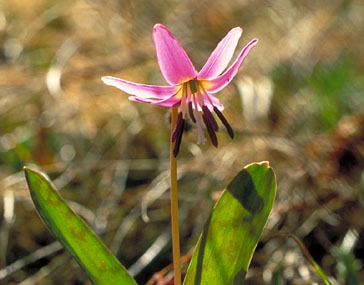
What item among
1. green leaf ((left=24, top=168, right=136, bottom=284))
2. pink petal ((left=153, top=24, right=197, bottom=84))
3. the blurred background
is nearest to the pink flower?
pink petal ((left=153, top=24, right=197, bottom=84))

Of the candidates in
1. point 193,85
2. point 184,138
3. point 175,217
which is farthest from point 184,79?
point 184,138

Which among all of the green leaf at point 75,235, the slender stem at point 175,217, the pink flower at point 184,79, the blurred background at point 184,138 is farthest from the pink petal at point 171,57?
the blurred background at point 184,138

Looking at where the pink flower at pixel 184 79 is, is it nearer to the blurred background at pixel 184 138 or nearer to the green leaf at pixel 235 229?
the green leaf at pixel 235 229

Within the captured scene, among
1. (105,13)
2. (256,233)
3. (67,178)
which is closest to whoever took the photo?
(256,233)

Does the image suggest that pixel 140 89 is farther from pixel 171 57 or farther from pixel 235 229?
pixel 235 229

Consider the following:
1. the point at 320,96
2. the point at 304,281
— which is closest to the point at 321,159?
the point at 320,96

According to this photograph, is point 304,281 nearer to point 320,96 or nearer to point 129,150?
point 320,96
